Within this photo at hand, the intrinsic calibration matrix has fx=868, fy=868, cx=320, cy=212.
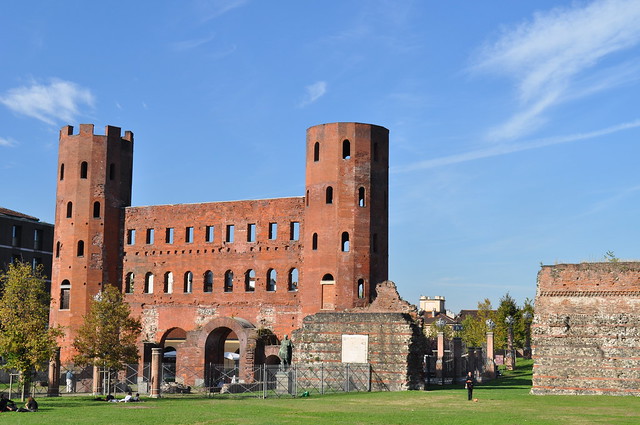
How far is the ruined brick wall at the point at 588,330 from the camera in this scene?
1379 inches

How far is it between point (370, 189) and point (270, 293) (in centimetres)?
839

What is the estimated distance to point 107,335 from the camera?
4669 cm

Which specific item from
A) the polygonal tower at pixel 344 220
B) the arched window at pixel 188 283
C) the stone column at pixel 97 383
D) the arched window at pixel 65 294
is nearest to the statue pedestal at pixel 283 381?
the polygonal tower at pixel 344 220

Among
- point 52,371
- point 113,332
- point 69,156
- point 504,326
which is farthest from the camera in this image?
point 504,326

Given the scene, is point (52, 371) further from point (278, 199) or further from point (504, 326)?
point (504, 326)

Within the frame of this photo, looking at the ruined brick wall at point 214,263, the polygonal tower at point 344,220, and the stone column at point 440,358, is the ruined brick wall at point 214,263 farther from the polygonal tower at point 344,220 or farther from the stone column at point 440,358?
the stone column at point 440,358

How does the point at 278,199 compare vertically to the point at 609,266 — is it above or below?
above

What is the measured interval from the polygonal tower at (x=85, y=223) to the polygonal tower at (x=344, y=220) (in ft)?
43.6

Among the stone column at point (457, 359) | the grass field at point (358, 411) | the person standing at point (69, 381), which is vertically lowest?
the person standing at point (69, 381)

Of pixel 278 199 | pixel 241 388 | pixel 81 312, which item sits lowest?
pixel 241 388

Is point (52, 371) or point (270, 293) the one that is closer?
point (52, 371)

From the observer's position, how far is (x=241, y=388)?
1631 inches

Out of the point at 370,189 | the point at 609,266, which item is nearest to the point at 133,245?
the point at 370,189

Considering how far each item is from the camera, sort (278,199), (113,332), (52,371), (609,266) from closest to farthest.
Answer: (609,266)
(52,371)
(113,332)
(278,199)
